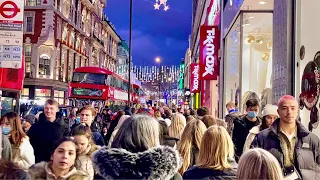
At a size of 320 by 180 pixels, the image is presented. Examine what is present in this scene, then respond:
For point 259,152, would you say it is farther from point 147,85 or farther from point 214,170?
point 147,85

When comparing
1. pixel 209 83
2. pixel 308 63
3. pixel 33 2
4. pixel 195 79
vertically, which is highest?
pixel 33 2

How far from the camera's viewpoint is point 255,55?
14.8 m

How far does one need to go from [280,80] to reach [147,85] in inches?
4823

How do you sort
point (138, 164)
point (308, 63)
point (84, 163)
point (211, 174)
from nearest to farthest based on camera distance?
1. point (138, 164)
2. point (211, 174)
3. point (84, 163)
4. point (308, 63)

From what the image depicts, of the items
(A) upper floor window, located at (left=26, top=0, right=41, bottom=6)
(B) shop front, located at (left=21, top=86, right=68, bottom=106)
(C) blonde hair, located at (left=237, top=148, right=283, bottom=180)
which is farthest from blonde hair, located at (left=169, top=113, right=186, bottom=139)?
(A) upper floor window, located at (left=26, top=0, right=41, bottom=6)

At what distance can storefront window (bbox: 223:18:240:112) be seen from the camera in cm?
1571

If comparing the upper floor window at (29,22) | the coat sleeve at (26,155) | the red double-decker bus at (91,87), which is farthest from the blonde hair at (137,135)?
the upper floor window at (29,22)

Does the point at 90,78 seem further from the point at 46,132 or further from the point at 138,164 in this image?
the point at 138,164

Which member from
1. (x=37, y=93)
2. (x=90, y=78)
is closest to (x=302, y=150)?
(x=90, y=78)

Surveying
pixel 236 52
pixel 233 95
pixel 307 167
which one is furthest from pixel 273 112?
pixel 233 95

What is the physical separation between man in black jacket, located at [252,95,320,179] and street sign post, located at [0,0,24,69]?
5729 millimetres

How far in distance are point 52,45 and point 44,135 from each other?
41599 millimetres

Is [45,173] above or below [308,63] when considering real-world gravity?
below

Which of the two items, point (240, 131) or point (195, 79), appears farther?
point (195, 79)
